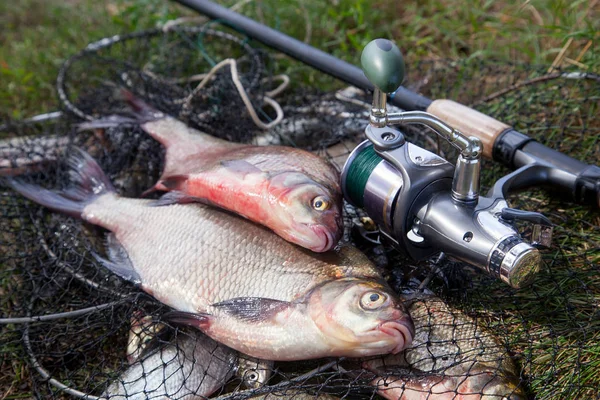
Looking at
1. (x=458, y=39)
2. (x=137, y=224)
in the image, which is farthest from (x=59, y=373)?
(x=458, y=39)

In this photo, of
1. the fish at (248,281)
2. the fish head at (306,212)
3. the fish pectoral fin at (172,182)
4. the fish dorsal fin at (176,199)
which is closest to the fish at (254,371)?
the fish at (248,281)

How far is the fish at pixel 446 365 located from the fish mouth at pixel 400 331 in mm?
154

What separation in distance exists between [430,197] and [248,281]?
2.45 ft

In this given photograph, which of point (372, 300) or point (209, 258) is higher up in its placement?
point (372, 300)

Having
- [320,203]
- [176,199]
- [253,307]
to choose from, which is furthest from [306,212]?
[176,199]

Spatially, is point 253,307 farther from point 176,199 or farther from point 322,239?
point 176,199

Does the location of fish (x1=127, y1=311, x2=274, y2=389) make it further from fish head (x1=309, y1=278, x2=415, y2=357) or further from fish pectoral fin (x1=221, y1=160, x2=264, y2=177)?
fish pectoral fin (x1=221, y1=160, x2=264, y2=177)

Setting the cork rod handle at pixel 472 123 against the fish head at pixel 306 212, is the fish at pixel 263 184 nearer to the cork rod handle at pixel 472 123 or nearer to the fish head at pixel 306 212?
the fish head at pixel 306 212

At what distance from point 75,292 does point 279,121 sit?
4.56 ft

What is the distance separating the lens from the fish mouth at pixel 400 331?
6.52ft

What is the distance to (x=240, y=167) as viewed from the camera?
259 cm

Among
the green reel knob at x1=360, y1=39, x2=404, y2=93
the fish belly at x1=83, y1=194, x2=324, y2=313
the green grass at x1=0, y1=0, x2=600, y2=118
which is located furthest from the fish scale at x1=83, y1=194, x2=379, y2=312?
the green grass at x1=0, y1=0, x2=600, y2=118

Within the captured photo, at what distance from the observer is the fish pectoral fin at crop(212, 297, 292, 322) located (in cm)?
219

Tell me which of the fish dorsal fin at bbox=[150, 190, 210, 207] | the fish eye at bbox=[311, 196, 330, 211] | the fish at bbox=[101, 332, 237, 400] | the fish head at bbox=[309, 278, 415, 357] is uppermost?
the fish eye at bbox=[311, 196, 330, 211]
